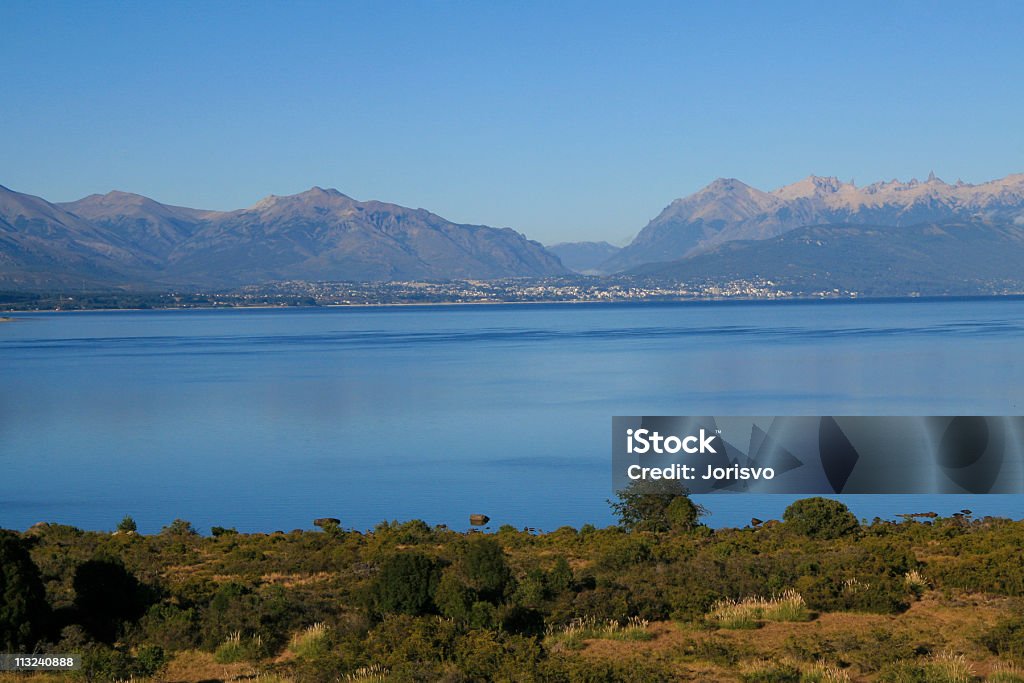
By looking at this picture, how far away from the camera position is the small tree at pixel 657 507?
75.1ft

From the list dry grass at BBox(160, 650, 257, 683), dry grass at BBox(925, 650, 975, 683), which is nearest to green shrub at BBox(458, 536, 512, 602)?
dry grass at BBox(160, 650, 257, 683)

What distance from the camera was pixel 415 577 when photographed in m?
14.2

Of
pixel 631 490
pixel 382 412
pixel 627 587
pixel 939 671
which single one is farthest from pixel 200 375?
pixel 939 671

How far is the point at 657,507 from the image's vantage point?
23.8 m

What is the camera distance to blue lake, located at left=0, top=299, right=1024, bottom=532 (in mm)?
30766

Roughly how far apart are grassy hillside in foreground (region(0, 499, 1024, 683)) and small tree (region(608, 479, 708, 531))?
3545 millimetres

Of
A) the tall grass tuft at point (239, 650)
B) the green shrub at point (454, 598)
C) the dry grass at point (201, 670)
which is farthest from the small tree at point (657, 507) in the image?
the dry grass at point (201, 670)

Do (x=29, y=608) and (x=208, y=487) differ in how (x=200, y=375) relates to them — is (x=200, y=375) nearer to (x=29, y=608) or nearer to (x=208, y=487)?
(x=208, y=487)

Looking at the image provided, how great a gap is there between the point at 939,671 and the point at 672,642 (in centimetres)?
309

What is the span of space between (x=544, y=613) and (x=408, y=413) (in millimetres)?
38242

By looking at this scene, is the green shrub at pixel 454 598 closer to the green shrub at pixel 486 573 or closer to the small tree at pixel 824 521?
the green shrub at pixel 486 573

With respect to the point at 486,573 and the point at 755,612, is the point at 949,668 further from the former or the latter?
the point at 486,573

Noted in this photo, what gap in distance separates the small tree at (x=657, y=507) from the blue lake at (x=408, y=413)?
10.4ft

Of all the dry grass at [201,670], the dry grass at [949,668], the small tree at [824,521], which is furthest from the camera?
the small tree at [824,521]
